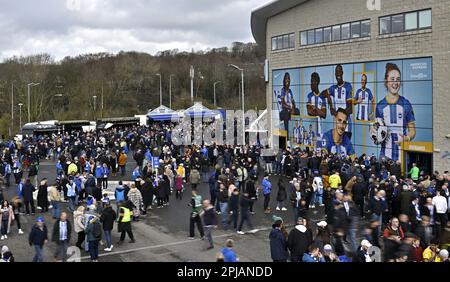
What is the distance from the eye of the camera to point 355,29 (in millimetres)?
31578

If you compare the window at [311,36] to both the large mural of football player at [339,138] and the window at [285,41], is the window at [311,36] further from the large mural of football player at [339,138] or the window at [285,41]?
the large mural of football player at [339,138]

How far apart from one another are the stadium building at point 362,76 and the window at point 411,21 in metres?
0.06

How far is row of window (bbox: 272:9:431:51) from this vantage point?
1065 inches

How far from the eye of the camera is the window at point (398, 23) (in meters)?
28.0

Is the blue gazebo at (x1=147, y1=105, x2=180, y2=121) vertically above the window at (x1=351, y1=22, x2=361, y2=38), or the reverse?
the window at (x1=351, y1=22, x2=361, y2=38)

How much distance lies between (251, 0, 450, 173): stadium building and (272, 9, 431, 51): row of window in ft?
0.17

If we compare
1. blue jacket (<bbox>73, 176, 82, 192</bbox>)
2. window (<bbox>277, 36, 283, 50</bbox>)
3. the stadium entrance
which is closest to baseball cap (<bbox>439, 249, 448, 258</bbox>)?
blue jacket (<bbox>73, 176, 82, 192</bbox>)

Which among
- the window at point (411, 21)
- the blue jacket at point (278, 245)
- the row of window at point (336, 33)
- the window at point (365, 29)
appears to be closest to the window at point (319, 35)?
the row of window at point (336, 33)

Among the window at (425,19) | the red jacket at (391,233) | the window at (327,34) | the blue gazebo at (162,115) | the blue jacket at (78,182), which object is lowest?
the red jacket at (391,233)

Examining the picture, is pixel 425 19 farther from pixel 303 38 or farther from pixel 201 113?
pixel 201 113

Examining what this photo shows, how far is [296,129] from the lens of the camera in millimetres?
37875

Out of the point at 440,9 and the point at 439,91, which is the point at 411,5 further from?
the point at 439,91

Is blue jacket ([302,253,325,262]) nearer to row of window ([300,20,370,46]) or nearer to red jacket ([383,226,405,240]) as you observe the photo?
red jacket ([383,226,405,240])

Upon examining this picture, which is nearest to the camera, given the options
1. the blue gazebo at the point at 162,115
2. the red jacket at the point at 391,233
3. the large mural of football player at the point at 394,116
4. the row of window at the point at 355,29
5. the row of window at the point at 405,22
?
the red jacket at the point at 391,233
